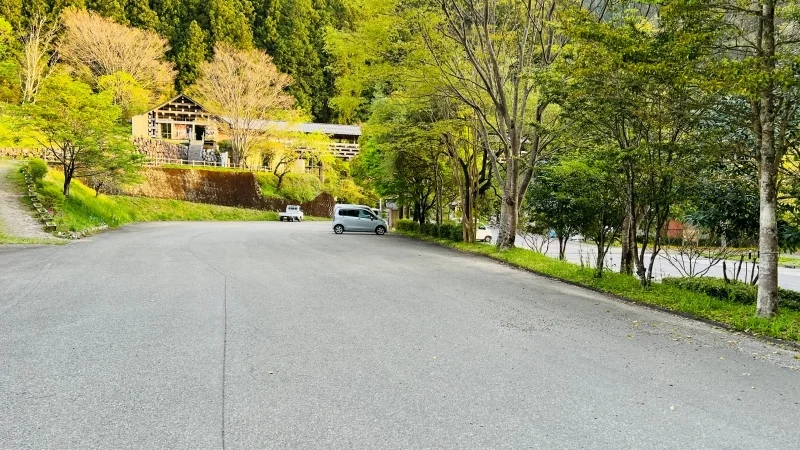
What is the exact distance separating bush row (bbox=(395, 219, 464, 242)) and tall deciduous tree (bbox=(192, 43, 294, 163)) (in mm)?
17796

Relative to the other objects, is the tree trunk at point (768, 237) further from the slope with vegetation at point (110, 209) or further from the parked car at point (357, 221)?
the parked car at point (357, 221)

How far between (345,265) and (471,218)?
7641mm

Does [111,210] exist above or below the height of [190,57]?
below

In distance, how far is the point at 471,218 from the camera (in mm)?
17359

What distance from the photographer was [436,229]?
20875mm

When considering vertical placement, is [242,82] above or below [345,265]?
above

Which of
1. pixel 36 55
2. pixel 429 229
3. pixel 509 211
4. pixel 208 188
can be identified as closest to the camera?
pixel 509 211

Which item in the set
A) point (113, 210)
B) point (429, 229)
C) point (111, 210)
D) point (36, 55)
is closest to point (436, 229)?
point (429, 229)

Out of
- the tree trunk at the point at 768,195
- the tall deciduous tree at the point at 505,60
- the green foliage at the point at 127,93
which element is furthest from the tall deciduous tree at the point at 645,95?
the green foliage at the point at 127,93

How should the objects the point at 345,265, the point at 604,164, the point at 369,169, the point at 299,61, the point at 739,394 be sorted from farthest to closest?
the point at 299,61 < the point at 369,169 < the point at 345,265 < the point at 604,164 < the point at 739,394

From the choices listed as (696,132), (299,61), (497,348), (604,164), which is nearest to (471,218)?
(604,164)

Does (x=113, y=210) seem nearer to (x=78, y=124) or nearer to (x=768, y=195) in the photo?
(x=78, y=124)

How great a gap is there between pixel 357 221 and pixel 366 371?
20189 millimetres

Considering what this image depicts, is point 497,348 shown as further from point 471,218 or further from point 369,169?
point 369,169
